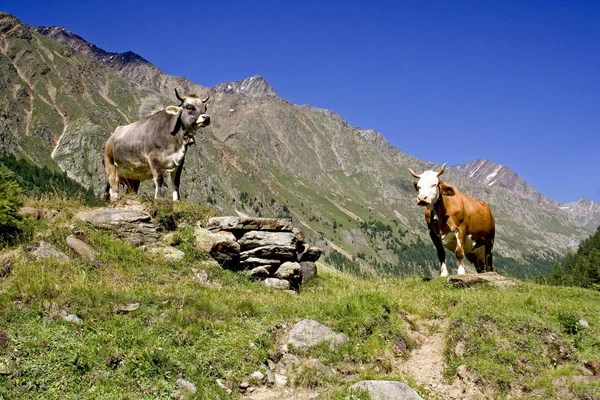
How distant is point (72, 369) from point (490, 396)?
7.94 m

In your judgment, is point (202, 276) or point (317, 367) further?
point (202, 276)

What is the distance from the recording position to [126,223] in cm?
1606

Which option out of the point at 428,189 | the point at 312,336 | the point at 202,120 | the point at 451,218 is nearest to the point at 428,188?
the point at 428,189

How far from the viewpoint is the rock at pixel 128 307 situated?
1040cm

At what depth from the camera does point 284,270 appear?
1683cm

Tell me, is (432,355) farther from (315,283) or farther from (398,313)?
(315,283)

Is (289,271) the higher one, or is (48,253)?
(289,271)

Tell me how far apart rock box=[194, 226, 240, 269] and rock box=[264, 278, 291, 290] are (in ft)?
4.50

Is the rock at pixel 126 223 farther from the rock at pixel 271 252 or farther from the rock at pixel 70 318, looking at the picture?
the rock at pixel 70 318

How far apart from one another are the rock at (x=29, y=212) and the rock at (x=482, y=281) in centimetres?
1415

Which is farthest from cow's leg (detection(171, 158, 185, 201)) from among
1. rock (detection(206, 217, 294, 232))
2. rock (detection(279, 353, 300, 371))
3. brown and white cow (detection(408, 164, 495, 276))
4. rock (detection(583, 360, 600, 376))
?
rock (detection(583, 360, 600, 376))

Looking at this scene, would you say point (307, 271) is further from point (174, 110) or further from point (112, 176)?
point (112, 176)

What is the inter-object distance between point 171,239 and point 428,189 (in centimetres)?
911

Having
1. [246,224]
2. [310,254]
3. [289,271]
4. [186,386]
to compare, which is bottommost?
[186,386]
